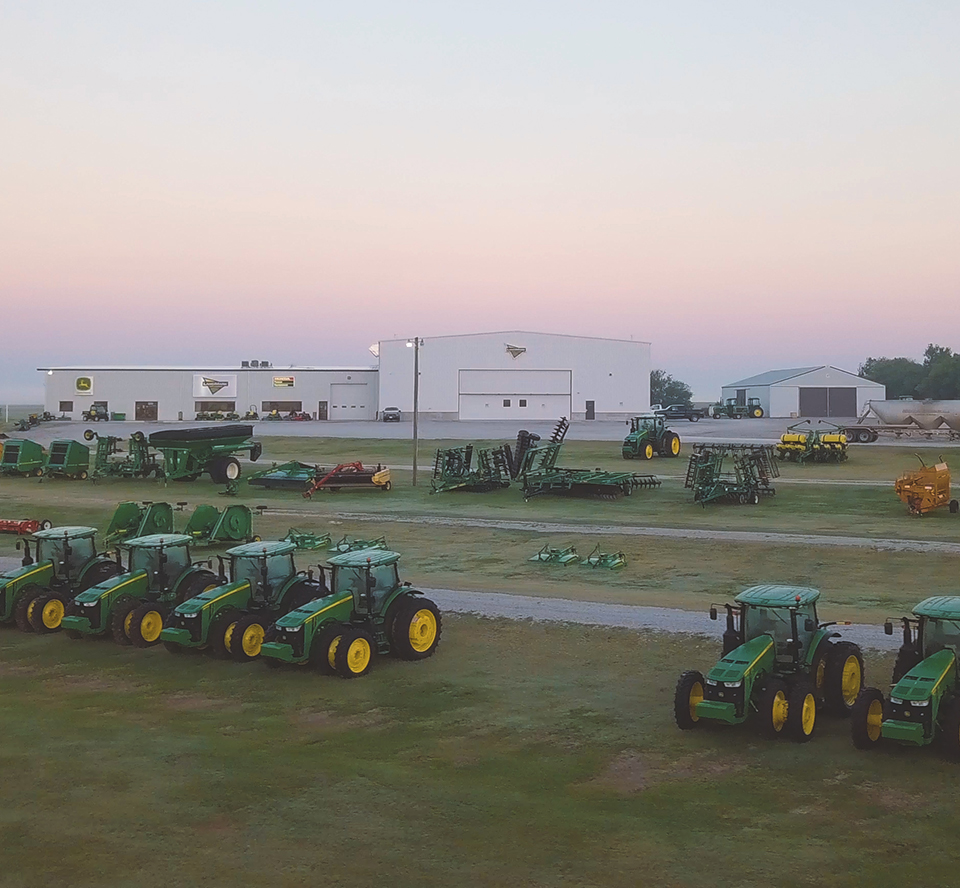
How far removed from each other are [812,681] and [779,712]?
2.87 feet

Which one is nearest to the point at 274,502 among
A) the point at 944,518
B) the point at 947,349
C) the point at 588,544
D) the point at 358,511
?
the point at 358,511

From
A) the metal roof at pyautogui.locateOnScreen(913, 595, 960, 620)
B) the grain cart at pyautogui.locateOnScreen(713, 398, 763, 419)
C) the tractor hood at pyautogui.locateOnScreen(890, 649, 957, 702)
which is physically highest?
the grain cart at pyautogui.locateOnScreen(713, 398, 763, 419)

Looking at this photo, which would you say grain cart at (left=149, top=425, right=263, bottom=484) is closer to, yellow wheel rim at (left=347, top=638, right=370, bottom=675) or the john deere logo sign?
yellow wheel rim at (left=347, top=638, right=370, bottom=675)

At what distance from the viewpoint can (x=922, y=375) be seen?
129250 mm

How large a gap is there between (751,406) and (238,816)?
96754 millimetres

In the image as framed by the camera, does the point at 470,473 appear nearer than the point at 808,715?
No

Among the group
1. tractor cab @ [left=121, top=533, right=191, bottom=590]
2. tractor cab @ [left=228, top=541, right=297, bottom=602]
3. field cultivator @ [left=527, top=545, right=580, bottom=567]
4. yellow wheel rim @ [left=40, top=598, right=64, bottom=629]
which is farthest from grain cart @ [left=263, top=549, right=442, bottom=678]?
field cultivator @ [left=527, top=545, right=580, bottom=567]

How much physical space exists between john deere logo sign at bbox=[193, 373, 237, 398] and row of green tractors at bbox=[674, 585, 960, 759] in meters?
87.8

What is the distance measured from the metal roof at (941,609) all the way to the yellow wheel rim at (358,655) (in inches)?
310

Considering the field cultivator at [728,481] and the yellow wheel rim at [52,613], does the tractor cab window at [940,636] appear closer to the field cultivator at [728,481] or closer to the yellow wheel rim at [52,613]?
the yellow wheel rim at [52,613]

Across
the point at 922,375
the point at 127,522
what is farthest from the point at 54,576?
the point at 922,375

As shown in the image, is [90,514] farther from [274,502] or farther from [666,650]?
[666,650]

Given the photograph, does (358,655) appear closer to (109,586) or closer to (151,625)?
(151,625)

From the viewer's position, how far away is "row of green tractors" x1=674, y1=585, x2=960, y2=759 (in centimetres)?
1109
